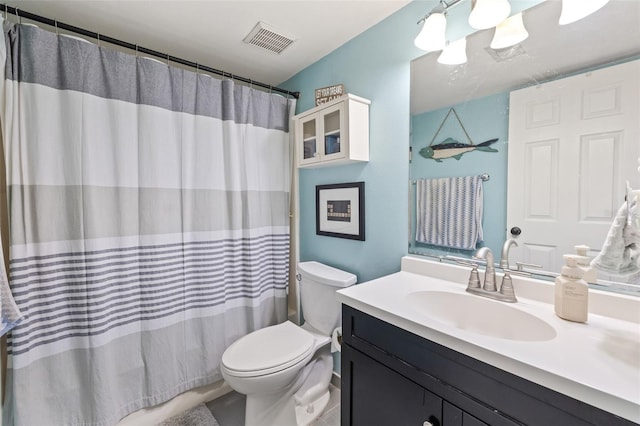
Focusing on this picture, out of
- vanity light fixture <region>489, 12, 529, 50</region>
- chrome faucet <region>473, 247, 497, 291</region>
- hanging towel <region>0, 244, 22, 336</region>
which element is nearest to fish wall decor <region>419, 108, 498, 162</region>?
vanity light fixture <region>489, 12, 529, 50</region>

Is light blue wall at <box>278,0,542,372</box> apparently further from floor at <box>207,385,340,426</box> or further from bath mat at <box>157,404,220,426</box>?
bath mat at <box>157,404,220,426</box>

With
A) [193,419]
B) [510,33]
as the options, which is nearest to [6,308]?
[193,419]

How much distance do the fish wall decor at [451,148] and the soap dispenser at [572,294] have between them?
1.60 feet

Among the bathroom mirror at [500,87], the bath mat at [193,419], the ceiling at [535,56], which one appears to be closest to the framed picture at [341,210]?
the bathroom mirror at [500,87]

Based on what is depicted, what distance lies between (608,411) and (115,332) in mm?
1805

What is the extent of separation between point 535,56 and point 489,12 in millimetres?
229

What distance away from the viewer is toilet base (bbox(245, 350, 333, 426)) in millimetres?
1349

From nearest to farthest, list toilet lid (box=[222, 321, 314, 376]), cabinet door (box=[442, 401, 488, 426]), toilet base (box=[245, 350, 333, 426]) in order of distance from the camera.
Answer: cabinet door (box=[442, 401, 488, 426]) < toilet lid (box=[222, 321, 314, 376]) < toilet base (box=[245, 350, 333, 426])

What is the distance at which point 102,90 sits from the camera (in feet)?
4.29

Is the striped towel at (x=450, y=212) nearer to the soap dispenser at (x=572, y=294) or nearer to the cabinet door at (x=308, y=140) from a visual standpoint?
the soap dispenser at (x=572, y=294)

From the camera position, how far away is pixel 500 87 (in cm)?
102

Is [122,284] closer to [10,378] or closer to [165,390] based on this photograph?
[10,378]

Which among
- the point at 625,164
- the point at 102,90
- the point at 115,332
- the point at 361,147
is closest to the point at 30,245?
the point at 115,332

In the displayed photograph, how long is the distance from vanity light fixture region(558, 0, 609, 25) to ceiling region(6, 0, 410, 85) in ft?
2.18
